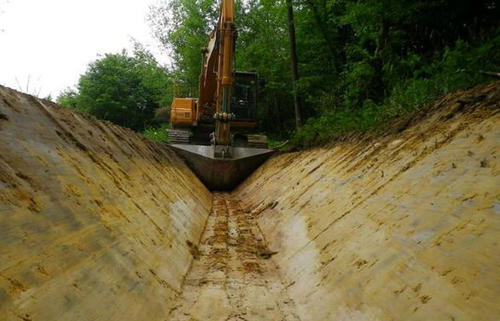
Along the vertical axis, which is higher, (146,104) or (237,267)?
(146,104)

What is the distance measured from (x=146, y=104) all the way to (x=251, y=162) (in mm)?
17385

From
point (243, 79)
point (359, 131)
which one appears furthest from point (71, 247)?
point (243, 79)

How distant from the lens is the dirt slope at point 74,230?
1.40 m

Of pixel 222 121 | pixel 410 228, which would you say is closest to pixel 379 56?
pixel 222 121

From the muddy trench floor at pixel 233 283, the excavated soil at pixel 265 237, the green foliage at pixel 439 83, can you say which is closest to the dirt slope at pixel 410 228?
the excavated soil at pixel 265 237

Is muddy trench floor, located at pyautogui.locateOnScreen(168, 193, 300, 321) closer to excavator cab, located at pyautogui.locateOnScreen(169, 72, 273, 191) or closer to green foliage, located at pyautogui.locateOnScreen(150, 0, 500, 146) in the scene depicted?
green foliage, located at pyautogui.locateOnScreen(150, 0, 500, 146)

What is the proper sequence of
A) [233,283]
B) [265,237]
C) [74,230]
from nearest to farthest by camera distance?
[74,230] → [233,283] → [265,237]

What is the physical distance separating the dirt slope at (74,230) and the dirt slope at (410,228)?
2.90ft

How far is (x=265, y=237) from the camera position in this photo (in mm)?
3801

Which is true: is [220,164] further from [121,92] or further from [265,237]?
[121,92]

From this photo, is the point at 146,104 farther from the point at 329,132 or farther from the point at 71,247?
the point at 71,247

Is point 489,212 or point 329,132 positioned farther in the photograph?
point 329,132

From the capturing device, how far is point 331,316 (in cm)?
186

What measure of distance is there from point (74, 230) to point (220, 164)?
20.3 ft
